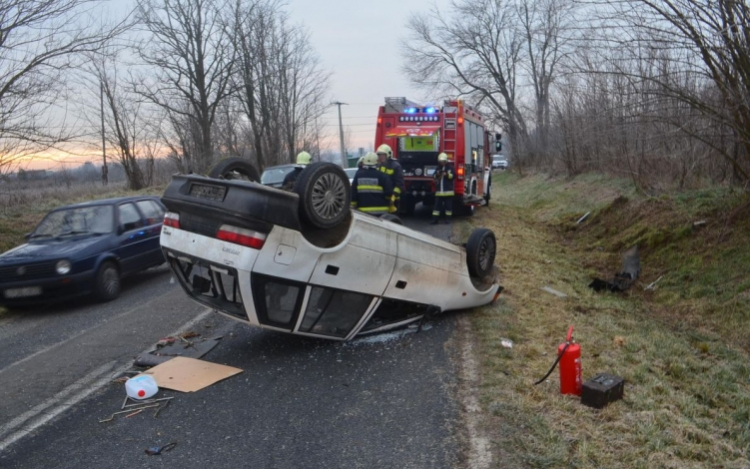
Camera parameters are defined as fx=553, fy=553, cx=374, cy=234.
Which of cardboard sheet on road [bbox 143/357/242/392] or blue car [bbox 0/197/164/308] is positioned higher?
blue car [bbox 0/197/164/308]

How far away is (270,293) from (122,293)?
4.94 m

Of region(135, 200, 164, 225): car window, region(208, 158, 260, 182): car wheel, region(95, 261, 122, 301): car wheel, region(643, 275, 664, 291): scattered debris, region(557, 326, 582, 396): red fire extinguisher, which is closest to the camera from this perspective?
region(557, 326, 582, 396): red fire extinguisher

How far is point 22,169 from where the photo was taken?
39.4 feet

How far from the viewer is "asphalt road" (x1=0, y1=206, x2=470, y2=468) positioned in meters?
3.39

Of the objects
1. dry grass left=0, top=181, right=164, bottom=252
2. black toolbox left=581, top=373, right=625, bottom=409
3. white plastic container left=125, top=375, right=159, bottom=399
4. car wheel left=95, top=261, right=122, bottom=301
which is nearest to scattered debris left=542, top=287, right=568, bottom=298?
black toolbox left=581, top=373, right=625, bottom=409

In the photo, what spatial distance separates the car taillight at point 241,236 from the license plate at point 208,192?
0.26 metres

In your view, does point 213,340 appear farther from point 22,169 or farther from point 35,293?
point 22,169

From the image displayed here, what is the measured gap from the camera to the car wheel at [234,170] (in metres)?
5.16

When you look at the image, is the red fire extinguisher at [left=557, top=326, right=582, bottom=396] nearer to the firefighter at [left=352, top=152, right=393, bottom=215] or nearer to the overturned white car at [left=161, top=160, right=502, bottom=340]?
the overturned white car at [left=161, top=160, right=502, bottom=340]

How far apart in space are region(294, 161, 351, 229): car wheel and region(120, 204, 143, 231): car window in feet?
17.6

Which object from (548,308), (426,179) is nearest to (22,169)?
(426,179)

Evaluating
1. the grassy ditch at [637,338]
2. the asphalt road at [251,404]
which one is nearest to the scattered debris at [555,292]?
the grassy ditch at [637,338]

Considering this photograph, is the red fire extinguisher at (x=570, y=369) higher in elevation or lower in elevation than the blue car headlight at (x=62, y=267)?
lower

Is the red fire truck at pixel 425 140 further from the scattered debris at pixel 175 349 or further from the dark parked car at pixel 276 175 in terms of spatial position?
the scattered debris at pixel 175 349
